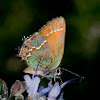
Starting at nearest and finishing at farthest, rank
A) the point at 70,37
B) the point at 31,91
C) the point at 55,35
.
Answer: the point at 31,91 < the point at 55,35 < the point at 70,37

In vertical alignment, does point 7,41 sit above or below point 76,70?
above

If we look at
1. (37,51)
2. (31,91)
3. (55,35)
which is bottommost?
(31,91)

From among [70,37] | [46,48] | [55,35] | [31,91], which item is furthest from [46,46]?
[70,37]

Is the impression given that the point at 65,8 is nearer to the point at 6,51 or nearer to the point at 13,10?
the point at 13,10

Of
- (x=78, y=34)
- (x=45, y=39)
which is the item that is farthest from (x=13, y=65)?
(x=45, y=39)

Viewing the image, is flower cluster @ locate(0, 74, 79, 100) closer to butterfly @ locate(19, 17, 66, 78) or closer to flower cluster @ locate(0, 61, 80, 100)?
flower cluster @ locate(0, 61, 80, 100)

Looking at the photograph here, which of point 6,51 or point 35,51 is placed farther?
point 6,51

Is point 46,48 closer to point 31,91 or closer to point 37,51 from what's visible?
point 37,51
